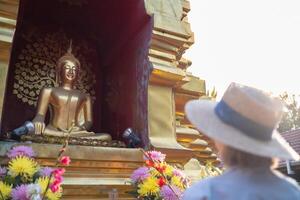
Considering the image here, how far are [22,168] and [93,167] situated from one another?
852 millimetres

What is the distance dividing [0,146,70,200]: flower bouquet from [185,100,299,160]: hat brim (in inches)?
33.6

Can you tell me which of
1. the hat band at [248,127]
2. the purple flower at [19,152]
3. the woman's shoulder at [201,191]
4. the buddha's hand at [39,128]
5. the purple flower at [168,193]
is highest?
the buddha's hand at [39,128]

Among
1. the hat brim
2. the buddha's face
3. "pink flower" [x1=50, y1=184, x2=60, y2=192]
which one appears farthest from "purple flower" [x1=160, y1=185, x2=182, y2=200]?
the buddha's face

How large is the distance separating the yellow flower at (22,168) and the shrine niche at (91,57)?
1.37 metres

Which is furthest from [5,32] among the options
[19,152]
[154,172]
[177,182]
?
[177,182]

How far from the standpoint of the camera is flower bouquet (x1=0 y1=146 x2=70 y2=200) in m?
1.78

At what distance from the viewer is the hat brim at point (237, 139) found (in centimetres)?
105

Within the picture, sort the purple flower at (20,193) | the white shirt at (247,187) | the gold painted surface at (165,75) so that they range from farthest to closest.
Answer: the gold painted surface at (165,75) → the purple flower at (20,193) → the white shirt at (247,187)

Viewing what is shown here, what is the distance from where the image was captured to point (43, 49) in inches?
164

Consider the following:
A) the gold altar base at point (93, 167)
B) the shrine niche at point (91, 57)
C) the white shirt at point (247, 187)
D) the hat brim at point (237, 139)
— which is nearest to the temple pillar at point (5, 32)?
the gold altar base at point (93, 167)

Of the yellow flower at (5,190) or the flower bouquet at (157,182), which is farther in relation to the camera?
the flower bouquet at (157,182)

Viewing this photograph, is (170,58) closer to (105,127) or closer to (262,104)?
(105,127)

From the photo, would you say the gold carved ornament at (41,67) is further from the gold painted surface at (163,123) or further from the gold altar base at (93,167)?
the gold altar base at (93,167)

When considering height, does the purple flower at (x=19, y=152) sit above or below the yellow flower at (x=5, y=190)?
above
